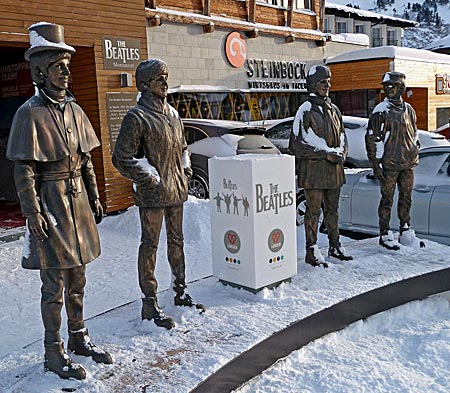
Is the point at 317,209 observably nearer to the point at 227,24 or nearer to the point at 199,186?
the point at 199,186

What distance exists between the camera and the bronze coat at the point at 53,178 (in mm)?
3256

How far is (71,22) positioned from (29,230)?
5830mm

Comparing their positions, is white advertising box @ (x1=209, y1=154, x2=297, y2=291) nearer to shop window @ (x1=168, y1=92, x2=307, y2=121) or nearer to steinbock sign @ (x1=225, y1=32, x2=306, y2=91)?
shop window @ (x1=168, y1=92, x2=307, y2=121)

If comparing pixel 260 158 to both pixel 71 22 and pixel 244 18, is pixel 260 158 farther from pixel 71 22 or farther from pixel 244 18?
pixel 244 18

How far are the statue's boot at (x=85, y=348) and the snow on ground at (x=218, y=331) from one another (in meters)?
0.04

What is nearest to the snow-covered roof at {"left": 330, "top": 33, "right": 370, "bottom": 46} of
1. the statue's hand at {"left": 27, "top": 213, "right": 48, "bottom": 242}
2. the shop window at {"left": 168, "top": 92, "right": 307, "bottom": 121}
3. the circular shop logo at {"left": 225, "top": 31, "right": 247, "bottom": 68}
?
the shop window at {"left": 168, "top": 92, "right": 307, "bottom": 121}

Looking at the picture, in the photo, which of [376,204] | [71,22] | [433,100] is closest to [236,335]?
[376,204]

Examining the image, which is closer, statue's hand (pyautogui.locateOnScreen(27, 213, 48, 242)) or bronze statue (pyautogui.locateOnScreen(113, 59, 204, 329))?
statue's hand (pyautogui.locateOnScreen(27, 213, 48, 242))

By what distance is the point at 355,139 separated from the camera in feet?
36.2

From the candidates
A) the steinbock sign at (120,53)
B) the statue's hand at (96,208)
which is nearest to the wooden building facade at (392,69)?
the steinbock sign at (120,53)

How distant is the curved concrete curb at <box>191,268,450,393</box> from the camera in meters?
3.57

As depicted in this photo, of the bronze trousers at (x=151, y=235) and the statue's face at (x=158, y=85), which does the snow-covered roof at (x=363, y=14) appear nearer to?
the statue's face at (x=158, y=85)

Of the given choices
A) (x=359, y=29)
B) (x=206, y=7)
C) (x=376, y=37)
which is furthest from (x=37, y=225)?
(x=376, y=37)

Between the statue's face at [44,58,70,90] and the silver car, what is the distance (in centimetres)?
459
